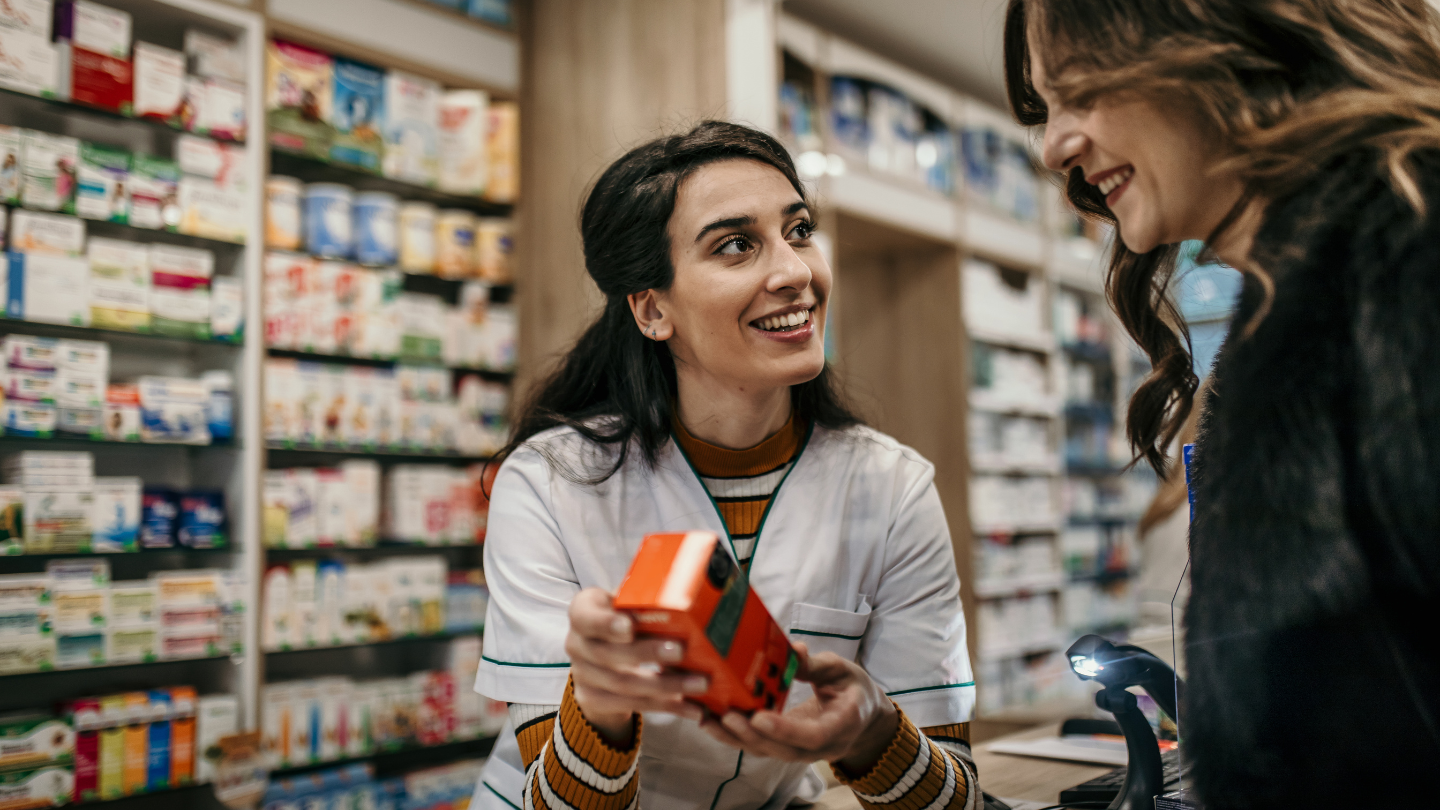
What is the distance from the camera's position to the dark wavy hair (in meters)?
1.55

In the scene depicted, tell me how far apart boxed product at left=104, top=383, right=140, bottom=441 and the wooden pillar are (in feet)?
4.34

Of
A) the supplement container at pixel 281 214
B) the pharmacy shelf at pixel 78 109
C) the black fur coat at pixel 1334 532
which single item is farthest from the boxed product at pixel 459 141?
the black fur coat at pixel 1334 532

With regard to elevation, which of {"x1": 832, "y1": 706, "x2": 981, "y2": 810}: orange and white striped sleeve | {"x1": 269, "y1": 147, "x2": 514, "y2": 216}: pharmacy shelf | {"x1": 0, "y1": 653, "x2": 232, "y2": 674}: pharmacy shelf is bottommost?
{"x1": 0, "y1": 653, "x2": 232, "y2": 674}: pharmacy shelf

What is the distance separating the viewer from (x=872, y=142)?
453cm

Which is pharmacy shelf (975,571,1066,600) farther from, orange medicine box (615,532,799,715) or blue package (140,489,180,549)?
orange medicine box (615,532,799,715)

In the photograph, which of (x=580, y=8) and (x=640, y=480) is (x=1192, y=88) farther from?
(x=580, y=8)

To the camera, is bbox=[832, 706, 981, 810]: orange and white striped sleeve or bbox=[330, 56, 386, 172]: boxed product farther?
bbox=[330, 56, 386, 172]: boxed product

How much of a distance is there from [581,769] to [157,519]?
94.5 inches

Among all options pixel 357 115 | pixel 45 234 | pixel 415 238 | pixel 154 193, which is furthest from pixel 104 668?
pixel 357 115

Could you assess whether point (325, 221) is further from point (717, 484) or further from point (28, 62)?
point (717, 484)

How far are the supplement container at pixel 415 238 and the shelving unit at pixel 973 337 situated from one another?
167 cm

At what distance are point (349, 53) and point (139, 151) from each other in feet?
2.60

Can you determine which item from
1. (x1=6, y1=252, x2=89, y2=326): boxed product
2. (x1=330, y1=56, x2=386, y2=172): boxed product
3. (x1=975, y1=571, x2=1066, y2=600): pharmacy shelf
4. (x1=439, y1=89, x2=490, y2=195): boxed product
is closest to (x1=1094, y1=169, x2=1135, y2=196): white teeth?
(x1=6, y1=252, x2=89, y2=326): boxed product

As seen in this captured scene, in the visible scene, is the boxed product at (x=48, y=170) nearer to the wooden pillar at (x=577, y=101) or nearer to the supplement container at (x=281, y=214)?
the supplement container at (x=281, y=214)
